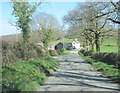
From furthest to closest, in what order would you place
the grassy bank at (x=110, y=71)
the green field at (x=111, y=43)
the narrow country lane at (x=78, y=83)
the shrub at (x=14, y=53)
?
the green field at (x=111, y=43)
the shrub at (x=14, y=53)
the grassy bank at (x=110, y=71)
the narrow country lane at (x=78, y=83)

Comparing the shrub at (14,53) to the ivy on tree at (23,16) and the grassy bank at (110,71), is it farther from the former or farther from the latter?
the grassy bank at (110,71)

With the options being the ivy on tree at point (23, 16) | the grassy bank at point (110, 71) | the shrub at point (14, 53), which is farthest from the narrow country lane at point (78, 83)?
the ivy on tree at point (23, 16)

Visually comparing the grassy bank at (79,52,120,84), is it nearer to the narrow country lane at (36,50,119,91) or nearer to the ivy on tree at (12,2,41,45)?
the narrow country lane at (36,50,119,91)

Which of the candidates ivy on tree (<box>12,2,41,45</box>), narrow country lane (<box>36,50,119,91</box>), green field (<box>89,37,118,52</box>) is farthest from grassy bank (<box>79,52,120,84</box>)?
green field (<box>89,37,118,52</box>)

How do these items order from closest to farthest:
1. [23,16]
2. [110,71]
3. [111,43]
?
[110,71]
[23,16]
[111,43]

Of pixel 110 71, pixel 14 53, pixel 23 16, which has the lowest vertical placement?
pixel 110 71

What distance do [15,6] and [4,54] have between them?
10.2 meters

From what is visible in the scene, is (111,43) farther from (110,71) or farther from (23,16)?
(110,71)

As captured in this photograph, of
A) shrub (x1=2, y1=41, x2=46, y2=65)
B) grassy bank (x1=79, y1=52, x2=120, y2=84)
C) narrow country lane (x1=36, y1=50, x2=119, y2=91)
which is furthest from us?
shrub (x1=2, y1=41, x2=46, y2=65)

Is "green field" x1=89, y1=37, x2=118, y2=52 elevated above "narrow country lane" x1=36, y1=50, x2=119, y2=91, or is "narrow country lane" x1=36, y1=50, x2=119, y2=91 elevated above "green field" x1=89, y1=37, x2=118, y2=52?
"green field" x1=89, y1=37, x2=118, y2=52

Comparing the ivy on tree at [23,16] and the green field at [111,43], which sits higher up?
the ivy on tree at [23,16]

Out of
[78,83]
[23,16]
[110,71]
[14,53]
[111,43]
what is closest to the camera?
[78,83]

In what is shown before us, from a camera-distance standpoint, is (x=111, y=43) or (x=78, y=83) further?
(x=111, y=43)

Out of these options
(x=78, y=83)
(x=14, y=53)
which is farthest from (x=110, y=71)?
(x=14, y=53)
